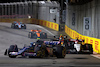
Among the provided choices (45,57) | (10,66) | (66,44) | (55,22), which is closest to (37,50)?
(45,57)

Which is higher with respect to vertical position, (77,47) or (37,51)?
(77,47)

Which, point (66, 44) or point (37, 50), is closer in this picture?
point (37, 50)

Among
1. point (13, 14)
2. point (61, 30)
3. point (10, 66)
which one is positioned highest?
point (13, 14)

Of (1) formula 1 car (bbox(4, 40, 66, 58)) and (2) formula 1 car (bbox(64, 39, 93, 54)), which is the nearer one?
(1) formula 1 car (bbox(4, 40, 66, 58))

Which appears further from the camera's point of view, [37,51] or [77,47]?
[77,47]

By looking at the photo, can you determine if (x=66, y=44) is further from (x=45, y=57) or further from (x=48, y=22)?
(x=48, y=22)

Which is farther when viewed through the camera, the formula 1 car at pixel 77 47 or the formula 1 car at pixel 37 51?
the formula 1 car at pixel 77 47

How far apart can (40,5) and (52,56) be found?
48.2 m

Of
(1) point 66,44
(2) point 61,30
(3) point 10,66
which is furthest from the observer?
(2) point 61,30

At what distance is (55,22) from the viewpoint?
181 feet

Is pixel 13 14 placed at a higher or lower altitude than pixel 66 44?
higher

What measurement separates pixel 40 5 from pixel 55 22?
9.66m

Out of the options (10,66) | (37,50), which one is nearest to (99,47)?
(37,50)

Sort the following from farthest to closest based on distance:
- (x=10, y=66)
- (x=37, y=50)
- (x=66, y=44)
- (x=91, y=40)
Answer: (x=91, y=40) → (x=66, y=44) → (x=37, y=50) → (x=10, y=66)
